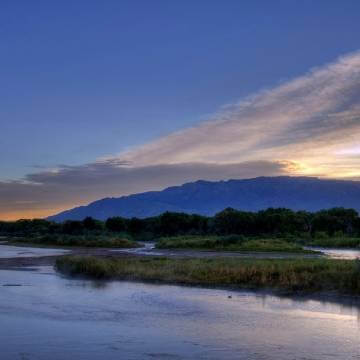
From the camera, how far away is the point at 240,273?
38188mm

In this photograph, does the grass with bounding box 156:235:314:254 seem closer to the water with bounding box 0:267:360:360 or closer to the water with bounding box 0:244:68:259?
the water with bounding box 0:244:68:259

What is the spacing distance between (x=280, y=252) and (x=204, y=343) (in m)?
54.2

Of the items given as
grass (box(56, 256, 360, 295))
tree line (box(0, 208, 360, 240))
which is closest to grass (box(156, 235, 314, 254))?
tree line (box(0, 208, 360, 240))

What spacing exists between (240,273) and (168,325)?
49.2 feet

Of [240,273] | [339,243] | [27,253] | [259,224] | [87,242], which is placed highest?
[259,224]

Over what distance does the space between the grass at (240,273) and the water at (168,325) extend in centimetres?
287

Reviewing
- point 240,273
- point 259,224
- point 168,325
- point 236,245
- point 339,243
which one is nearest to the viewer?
point 168,325

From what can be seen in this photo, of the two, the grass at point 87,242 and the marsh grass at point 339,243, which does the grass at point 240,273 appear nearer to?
the marsh grass at point 339,243

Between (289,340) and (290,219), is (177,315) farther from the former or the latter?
(290,219)

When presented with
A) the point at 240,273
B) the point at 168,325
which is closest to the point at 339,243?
the point at 240,273

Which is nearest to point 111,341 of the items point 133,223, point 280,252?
point 280,252

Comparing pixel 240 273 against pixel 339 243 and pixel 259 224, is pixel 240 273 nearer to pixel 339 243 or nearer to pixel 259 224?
pixel 339 243

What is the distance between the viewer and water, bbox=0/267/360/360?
1922cm

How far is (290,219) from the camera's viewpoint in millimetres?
118375
